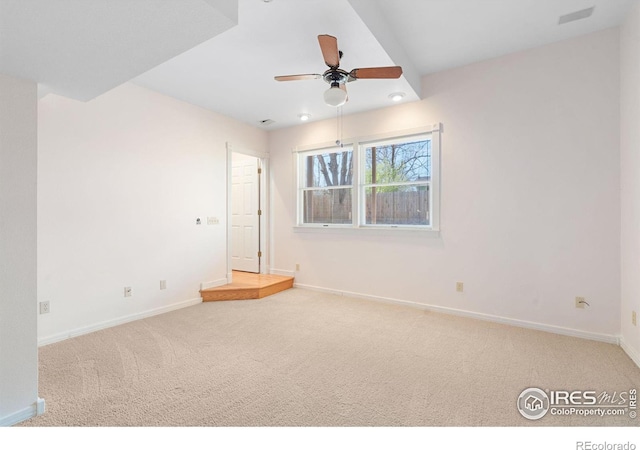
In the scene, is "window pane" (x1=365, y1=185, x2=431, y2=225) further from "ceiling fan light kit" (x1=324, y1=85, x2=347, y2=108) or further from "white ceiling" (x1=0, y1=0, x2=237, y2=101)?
"white ceiling" (x1=0, y1=0, x2=237, y2=101)

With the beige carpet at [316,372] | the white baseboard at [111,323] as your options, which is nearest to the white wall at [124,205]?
the white baseboard at [111,323]

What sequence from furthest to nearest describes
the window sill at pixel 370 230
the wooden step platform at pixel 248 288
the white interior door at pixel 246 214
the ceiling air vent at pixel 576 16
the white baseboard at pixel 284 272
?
1. the white interior door at pixel 246 214
2. the white baseboard at pixel 284 272
3. the wooden step platform at pixel 248 288
4. the window sill at pixel 370 230
5. the ceiling air vent at pixel 576 16

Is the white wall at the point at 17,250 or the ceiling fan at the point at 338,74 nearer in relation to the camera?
the white wall at the point at 17,250

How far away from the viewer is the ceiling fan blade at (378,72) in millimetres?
2525

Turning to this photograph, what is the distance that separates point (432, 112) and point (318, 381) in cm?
339

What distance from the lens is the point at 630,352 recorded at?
2.57m

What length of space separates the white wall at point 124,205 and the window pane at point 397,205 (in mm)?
2298

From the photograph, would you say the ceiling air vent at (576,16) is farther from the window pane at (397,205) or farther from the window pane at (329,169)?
the window pane at (329,169)

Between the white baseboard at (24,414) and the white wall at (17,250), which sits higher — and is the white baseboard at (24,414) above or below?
below

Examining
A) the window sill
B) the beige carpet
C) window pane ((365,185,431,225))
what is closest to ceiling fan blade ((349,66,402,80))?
window pane ((365,185,431,225))

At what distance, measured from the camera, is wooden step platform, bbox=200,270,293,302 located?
14.4 ft

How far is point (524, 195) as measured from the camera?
3.27m

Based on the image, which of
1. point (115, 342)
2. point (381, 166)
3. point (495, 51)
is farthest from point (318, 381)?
point (495, 51)

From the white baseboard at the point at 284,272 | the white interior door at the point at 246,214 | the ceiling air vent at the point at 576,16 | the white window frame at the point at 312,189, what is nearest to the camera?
the ceiling air vent at the point at 576,16
